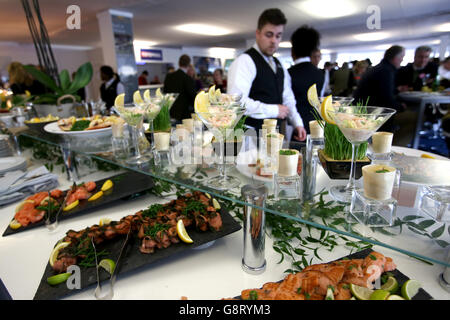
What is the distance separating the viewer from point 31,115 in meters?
2.53

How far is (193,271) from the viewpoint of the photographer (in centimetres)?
80

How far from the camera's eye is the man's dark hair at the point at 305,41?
92.8 inches

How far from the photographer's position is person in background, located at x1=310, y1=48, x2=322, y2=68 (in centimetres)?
243

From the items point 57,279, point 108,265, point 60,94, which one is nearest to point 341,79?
point 108,265

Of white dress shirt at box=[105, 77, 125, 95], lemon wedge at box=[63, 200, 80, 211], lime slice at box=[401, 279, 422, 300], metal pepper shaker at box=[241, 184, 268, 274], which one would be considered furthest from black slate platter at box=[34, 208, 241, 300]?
white dress shirt at box=[105, 77, 125, 95]

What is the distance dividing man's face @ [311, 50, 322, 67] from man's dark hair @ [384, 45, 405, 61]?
56 cm

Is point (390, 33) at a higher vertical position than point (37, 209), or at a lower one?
higher

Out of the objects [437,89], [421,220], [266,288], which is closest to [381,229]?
[421,220]

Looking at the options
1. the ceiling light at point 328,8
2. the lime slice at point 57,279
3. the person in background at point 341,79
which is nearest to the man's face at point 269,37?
the person in background at point 341,79

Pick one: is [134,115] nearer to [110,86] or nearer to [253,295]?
[253,295]
